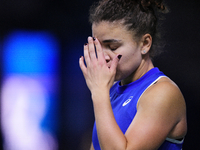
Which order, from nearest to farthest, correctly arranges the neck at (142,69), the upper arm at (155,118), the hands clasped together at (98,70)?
1. the upper arm at (155,118)
2. the hands clasped together at (98,70)
3. the neck at (142,69)

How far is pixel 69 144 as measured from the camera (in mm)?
2213

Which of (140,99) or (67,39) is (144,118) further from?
(67,39)

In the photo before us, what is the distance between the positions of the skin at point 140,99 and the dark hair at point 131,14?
27mm

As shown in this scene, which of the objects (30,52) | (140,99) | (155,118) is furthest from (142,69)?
(30,52)

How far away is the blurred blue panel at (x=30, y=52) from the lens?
7.55 ft

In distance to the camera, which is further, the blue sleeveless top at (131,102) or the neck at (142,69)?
the neck at (142,69)

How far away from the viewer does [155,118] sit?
0.81 metres

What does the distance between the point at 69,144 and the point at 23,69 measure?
2.66 ft

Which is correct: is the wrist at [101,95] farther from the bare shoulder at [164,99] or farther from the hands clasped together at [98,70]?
the bare shoulder at [164,99]

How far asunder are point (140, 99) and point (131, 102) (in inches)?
2.4

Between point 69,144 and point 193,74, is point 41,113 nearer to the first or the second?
point 69,144

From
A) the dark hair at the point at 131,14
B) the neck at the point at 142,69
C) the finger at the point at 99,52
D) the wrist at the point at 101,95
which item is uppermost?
the dark hair at the point at 131,14

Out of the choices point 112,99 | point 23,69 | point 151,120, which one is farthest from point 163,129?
point 23,69

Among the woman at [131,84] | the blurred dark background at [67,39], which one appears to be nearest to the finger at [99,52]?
the woman at [131,84]
